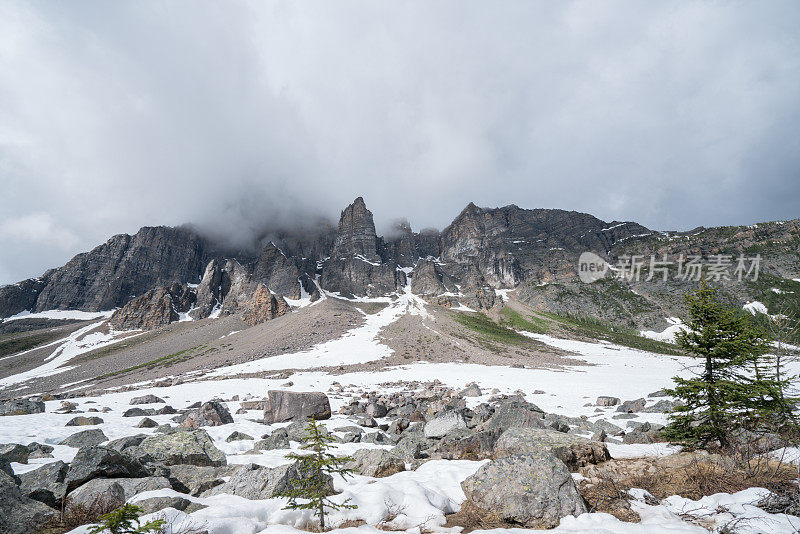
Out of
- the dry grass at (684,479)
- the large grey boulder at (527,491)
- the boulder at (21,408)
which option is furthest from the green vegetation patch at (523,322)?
the boulder at (21,408)

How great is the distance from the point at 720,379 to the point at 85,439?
2169cm

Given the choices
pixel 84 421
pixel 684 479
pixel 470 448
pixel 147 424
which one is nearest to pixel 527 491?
pixel 684 479

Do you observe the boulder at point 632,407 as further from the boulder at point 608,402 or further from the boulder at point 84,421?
the boulder at point 84,421

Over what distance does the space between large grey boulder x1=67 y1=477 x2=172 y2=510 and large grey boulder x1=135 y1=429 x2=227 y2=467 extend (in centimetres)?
332

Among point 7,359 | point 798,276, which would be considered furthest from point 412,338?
point 798,276

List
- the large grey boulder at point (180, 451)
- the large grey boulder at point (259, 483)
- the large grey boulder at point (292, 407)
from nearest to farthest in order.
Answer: the large grey boulder at point (259, 483)
the large grey boulder at point (180, 451)
the large grey boulder at point (292, 407)

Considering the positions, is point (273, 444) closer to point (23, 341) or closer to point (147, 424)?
point (147, 424)

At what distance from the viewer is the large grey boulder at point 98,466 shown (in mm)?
6732

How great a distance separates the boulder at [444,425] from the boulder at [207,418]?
11399 millimetres

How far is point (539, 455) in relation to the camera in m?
6.86

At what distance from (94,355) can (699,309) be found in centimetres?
17700

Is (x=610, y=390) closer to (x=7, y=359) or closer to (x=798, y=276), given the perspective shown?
(x=7, y=359)

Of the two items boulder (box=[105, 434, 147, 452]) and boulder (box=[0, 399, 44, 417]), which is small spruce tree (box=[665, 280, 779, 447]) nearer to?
boulder (box=[105, 434, 147, 452])

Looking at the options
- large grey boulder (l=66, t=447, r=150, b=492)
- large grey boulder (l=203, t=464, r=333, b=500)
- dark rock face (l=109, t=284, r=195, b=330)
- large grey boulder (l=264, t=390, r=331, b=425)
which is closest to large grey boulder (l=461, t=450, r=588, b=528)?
large grey boulder (l=203, t=464, r=333, b=500)
